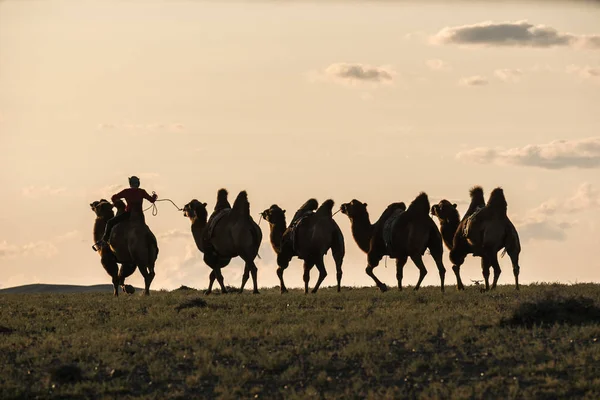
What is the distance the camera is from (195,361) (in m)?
19.7

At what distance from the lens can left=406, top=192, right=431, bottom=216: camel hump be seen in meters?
31.4

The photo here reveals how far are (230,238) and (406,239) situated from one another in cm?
458

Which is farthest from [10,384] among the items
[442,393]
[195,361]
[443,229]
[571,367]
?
[443,229]

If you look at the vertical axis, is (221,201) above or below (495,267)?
above

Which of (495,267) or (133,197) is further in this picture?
(133,197)

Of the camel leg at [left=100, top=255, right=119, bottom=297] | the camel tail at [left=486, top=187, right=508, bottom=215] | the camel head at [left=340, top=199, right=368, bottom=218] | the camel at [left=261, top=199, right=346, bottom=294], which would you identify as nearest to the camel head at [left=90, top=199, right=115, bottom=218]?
the camel leg at [left=100, top=255, right=119, bottom=297]

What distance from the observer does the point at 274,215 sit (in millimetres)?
34344

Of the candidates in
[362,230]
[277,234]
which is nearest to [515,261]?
[362,230]

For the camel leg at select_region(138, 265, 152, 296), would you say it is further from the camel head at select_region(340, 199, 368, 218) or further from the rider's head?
the camel head at select_region(340, 199, 368, 218)

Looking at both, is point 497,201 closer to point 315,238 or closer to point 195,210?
point 315,238

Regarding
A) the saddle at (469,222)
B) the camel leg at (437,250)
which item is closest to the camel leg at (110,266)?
the camel leg at (437,250)

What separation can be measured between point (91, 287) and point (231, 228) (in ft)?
81.4

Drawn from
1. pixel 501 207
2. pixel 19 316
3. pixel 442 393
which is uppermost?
pixel 501 207

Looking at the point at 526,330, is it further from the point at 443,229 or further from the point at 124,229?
the point at 124,229
